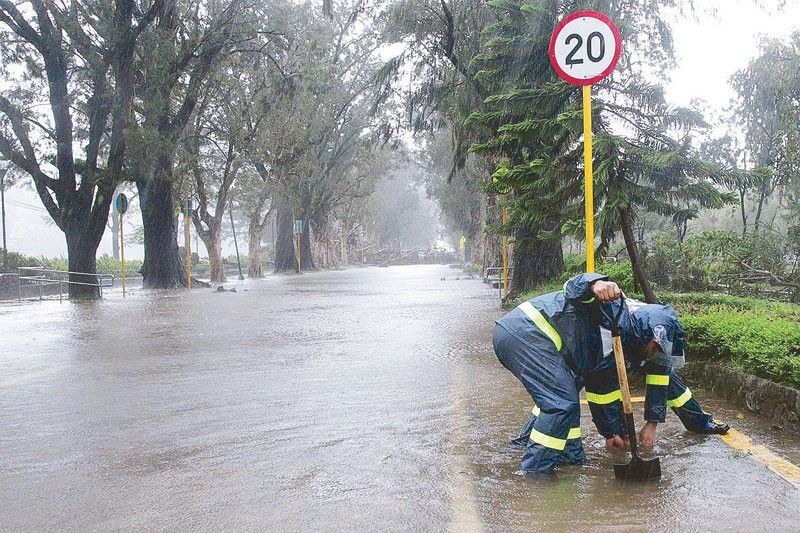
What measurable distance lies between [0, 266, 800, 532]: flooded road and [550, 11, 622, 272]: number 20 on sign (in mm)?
2029

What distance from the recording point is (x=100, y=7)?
21.2 m

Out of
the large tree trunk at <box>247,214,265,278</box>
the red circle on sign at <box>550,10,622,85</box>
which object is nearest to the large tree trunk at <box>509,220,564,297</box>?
the red circle on sign at <box>550,10,622,85</box>

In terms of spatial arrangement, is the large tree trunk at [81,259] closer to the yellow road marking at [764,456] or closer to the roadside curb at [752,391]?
the roadside curb at [752,391]

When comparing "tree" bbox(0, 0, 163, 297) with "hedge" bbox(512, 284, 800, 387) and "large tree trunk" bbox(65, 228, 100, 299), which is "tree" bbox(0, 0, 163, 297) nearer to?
"large tree trunk" bbox(65, 228, 100, 299)

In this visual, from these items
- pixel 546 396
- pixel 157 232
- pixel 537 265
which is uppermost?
pixel 157 232

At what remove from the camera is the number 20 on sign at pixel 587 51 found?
661 cm

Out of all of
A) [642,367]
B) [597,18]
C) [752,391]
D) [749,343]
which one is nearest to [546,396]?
[642,367]

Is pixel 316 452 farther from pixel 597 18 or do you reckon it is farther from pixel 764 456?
pixel 597 18

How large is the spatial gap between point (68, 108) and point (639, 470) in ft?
68.5

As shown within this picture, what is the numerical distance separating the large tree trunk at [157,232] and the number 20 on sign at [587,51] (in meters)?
21.8

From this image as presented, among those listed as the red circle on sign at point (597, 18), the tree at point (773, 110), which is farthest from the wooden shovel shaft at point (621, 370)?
the tree at point (773, 110)

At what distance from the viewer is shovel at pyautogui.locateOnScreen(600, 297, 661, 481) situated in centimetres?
446

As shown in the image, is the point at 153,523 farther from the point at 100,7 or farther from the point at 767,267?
the point at 100,7

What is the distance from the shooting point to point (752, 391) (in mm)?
6199
